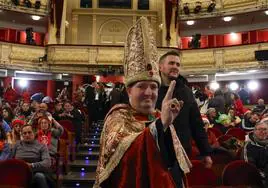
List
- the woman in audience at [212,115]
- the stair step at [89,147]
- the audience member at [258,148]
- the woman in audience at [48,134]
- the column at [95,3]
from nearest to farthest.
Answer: the audience member at [258,148]
the woman in audience at [48,134]
the stair step at [89,147]
the woman in audience at [212,115]
the column at [95,3]

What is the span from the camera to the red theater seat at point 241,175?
415 cm

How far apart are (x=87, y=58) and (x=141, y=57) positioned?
15.6 meters

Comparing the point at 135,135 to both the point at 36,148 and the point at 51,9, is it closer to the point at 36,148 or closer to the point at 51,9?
the point at 36,148

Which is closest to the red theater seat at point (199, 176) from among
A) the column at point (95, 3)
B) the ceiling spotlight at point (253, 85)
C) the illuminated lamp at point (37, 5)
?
the ceiling spotlight at point (253, 85)

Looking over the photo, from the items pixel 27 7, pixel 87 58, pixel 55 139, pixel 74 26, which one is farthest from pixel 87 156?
pixel 74 26

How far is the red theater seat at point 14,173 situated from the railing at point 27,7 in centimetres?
1422

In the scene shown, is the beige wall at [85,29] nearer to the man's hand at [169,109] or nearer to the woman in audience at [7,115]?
the woman in audience at [7,115]

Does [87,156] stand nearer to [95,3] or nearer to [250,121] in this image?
[250,121]

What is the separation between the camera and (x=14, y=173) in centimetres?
426

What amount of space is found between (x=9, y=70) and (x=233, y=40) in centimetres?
1192

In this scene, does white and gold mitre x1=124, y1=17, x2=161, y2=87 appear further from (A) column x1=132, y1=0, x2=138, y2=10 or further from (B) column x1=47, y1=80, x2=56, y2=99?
(A) column x1=132, y1=0, x2=138, y2=10

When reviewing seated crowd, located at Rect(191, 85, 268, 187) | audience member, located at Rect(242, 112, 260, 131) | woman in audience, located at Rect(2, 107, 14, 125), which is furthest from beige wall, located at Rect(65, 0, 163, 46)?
woman in audience, located at Rect(2, 107, 14, 125)

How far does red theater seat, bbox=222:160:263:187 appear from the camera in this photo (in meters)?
4.15

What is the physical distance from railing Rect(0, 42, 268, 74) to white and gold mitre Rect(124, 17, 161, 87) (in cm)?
1525
